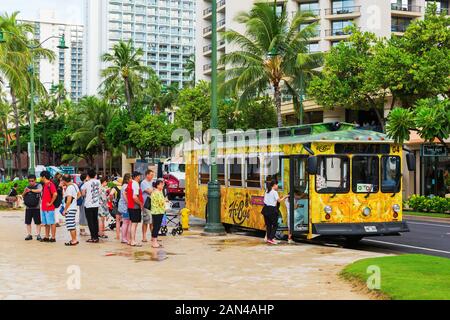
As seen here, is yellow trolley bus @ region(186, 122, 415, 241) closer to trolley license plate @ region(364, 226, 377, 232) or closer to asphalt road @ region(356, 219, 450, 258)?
trolley license plate @ region(364, 226, 377, 232)

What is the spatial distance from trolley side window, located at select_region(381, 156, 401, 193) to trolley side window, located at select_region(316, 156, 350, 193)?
0.99m

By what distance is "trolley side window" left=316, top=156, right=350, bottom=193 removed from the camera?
634 inches

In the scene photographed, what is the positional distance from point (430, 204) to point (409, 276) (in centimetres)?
2284

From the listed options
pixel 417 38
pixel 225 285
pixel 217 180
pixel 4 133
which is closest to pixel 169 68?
pixel 4 133

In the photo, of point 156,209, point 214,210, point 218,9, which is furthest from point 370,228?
point 218,9

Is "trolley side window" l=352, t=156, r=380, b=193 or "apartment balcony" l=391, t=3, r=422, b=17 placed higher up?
"apartment balcony" l=391, t=3, r=422, b=17

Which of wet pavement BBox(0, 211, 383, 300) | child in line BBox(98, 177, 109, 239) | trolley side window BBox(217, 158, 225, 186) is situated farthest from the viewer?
trolley side window BBox(217, 158, 225, 186)

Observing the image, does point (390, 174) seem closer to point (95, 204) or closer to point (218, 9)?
Result: point (95, 204)

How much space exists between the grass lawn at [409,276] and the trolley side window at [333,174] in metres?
3.56

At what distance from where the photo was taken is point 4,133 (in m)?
102

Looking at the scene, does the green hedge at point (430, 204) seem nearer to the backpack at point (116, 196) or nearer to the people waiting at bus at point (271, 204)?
the people waiting at bus at point (271, 204)

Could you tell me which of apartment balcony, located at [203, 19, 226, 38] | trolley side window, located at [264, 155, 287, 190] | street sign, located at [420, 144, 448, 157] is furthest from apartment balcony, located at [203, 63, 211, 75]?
trolley side window, located at [264, 155, 287, 190]

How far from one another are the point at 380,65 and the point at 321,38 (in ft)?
91.9

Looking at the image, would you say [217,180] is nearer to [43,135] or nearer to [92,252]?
[92,252]
